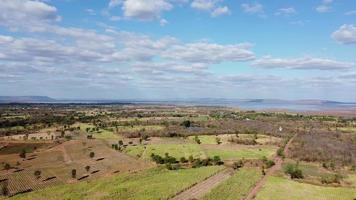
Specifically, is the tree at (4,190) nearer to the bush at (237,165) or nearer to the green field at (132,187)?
the green field at (132,187)

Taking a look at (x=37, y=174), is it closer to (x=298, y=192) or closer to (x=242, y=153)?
(x=298, y=192)

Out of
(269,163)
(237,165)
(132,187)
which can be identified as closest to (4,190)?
(132,187)

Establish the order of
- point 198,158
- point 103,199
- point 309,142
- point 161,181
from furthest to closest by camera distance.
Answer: point 309,142
point 198,158
point 161,181
point 103,199

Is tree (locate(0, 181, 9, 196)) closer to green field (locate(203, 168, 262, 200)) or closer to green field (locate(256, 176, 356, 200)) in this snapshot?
green field (locate(203, 168, 262, 200))

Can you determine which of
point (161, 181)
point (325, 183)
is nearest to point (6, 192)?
point (161, 181)

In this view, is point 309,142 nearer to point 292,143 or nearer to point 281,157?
point 292,143

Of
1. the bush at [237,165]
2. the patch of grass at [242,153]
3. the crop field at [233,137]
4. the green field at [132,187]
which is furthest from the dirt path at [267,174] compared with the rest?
the crop field at [233,137]

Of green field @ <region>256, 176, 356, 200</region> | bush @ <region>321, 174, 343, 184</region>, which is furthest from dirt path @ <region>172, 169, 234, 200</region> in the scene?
bush @ <region>321, 174, 343, 184</region>

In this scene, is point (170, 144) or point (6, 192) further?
point (170, 144)
